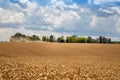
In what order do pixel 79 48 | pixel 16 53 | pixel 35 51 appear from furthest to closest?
pixel 79 48, pixel 35 51, pixel 16 53

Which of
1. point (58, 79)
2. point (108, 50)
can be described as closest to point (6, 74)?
point (58, 79)

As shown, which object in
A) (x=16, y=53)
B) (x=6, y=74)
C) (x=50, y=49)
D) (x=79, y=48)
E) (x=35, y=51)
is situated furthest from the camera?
(x=79, y=48)

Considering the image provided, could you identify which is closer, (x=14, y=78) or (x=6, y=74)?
(x=14, y=78)

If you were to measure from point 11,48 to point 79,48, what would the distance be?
50.9 ft

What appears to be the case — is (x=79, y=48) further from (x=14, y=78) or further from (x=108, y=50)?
(x=14, y=78)

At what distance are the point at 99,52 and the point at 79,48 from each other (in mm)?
5952

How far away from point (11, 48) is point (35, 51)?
4.91 meters

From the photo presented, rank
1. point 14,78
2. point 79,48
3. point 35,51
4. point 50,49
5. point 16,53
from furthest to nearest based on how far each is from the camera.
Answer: point 79,48 → point 50,49 → point 35,51 → point 16,53 → point 14,78

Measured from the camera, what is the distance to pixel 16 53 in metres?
53.7

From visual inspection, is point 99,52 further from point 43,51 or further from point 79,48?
point 43,51

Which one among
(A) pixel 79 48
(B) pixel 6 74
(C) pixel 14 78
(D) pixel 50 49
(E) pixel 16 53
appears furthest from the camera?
(A) pixel 79 48

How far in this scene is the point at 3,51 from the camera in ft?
180

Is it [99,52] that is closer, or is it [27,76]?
[27,76]

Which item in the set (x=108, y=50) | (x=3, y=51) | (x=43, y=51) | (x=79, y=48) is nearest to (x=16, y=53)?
(x=3, y=51)
